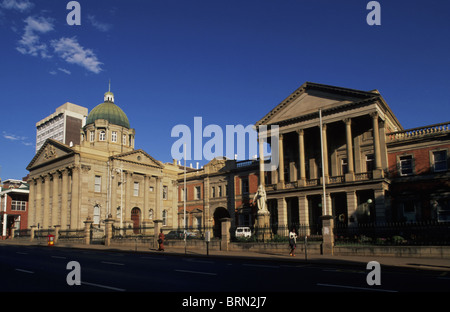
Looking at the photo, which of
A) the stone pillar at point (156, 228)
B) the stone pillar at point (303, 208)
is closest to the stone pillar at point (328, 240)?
the stone pillar at point (303, 208)

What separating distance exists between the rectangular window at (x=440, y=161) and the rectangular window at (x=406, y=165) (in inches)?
82.6

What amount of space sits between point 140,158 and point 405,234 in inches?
1611

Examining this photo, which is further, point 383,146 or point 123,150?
point 123,150

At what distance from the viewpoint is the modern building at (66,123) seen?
456 feet

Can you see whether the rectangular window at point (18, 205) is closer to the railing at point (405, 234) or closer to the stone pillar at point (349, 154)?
the stone pillar at point (349, 154)

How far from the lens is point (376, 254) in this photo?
23531 millimetres

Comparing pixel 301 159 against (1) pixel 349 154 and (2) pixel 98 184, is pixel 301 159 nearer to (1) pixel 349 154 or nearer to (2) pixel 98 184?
(1) pixel 349 154

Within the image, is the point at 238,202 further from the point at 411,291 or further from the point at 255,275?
the point at 411,291

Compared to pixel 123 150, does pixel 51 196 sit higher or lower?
lower

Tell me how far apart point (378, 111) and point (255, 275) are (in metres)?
27.3

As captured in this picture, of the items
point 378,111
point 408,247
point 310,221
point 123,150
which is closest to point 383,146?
point 378,111

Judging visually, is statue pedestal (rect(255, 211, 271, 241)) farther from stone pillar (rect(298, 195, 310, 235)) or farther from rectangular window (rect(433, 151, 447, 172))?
rectangular window (rect(433, 151, 447, 172))

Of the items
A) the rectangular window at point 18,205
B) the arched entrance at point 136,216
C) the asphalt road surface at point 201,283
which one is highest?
the rectangular window at point 18,205

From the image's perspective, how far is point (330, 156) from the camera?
138ft
